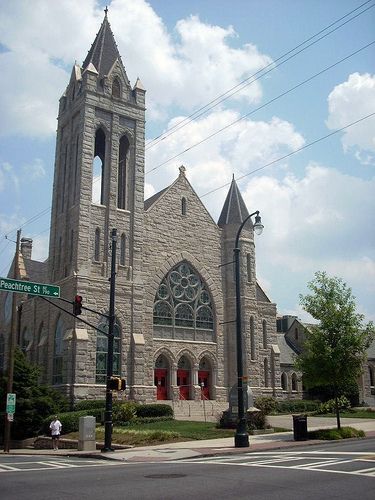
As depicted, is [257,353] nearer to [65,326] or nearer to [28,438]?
[65,326]

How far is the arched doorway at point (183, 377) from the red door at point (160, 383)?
1.17 metres

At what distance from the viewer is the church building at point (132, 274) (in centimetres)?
3709

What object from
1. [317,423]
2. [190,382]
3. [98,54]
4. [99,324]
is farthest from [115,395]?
[98,54]

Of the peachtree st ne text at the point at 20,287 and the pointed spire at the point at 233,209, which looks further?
the pointed spire at the point at 233,209

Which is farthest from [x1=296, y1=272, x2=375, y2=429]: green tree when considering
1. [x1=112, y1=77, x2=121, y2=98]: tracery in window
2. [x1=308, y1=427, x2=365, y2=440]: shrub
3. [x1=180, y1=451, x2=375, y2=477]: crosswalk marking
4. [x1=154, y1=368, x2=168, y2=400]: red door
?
[x1=112, y1=77, x2=121, y2=98]: tracery in window

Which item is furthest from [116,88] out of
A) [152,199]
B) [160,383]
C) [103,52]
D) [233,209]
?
[160,383]

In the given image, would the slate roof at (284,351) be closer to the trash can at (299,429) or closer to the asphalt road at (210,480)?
the trash can at (299,429)

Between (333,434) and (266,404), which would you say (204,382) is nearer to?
(266,404)

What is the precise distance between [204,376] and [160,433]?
58.8 feet

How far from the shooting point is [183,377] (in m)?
41.3

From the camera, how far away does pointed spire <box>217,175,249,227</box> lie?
4619cm

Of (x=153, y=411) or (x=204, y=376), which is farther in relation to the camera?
(x=204, y=376)

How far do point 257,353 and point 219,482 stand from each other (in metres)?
32.4

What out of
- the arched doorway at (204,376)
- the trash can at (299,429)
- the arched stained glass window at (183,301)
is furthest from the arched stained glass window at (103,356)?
the trash can at (299,429)
